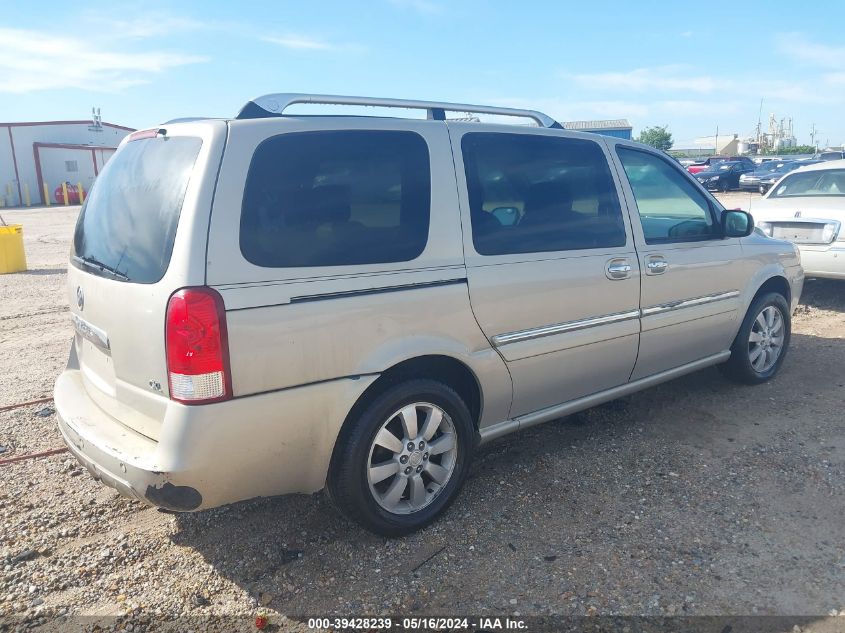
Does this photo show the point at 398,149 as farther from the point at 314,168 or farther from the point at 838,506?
the point at 838,506

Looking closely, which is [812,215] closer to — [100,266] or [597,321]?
[597,321]

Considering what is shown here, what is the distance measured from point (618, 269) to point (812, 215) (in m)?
4.86

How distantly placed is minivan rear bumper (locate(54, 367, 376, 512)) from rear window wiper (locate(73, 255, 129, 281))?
0.63 meters

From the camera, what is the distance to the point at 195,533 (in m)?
3.28

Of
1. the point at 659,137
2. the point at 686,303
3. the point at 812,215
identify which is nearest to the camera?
the point at 686,303

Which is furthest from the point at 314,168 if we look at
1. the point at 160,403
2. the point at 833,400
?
the point at 833,400

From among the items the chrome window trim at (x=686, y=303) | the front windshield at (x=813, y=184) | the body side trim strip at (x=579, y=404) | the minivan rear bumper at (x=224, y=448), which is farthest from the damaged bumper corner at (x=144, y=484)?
the front windshield at (x=813, y=184)

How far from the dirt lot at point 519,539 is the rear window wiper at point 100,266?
129cm

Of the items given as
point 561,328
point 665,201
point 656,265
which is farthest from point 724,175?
point 561,328

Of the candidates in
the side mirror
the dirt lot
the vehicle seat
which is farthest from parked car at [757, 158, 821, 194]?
the vehicle seat

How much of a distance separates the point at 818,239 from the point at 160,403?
23.9 feet

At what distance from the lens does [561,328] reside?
11.9ft

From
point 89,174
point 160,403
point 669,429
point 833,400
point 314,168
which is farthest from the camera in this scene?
point 89,174

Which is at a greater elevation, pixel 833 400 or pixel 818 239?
pixel 818 239
